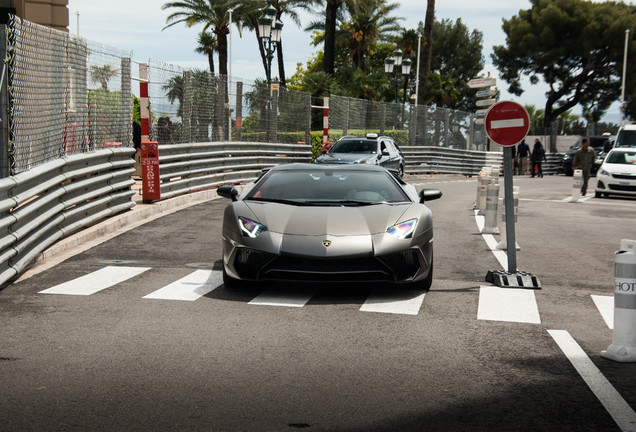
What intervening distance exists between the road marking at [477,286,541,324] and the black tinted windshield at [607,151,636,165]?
18.7 metres

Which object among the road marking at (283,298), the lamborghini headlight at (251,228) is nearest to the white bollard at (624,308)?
the road marking at (283,298)

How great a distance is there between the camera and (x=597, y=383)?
5.16 meters

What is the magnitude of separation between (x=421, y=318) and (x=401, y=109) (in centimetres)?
3120

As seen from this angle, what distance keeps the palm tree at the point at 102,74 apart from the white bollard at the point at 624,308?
940 cm

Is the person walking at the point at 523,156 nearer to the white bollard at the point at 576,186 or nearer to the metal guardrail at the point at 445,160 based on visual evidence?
the metal guardrail at the point at 445,160

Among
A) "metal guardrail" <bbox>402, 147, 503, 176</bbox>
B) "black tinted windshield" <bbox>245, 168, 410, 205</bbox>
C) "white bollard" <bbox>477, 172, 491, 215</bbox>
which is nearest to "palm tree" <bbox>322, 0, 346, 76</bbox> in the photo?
"metal guardrail" <bbox>402, 147, 503, 176</bbox>

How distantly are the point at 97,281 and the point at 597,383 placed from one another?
17.2 ft

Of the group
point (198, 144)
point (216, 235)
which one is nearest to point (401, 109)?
point (198, 144)

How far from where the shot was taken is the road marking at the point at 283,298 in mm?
7582

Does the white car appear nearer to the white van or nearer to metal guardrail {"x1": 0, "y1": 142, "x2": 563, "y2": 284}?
the white van

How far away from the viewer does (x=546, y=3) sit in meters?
68.9

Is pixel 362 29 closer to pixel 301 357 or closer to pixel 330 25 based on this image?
pixel 330 25

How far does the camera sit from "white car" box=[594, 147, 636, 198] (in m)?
25.1

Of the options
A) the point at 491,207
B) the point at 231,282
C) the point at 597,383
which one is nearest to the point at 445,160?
the point at 491,207
